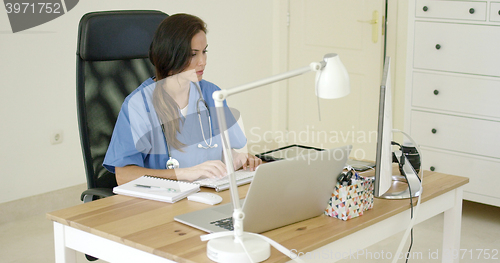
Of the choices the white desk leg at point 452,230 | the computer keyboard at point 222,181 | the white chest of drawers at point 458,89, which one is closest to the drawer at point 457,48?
the white chest of drawers at point 458,89

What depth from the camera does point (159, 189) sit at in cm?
156

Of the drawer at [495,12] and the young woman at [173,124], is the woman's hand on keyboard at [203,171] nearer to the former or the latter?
the young woman at [173,124]

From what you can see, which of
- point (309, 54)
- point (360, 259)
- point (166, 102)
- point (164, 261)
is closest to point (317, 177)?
point (164, 261)

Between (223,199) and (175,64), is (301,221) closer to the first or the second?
(223,199)

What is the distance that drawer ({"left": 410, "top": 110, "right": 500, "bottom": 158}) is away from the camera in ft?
9.36

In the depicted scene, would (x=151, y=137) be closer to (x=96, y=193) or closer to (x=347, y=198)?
(x=96, y=193)

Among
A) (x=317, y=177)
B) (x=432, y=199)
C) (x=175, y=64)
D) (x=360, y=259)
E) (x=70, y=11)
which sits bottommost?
(x=360, y=259)

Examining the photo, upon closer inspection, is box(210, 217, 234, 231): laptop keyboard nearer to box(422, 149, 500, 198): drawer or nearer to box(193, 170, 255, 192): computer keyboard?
box(193, 170, 255, 192): computer keyboard

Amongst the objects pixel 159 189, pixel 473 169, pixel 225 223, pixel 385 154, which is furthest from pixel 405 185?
pixel 473 169

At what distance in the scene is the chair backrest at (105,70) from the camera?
1.85 meters

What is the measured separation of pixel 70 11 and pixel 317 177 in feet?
7.60

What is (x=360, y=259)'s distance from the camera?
8.38 ft

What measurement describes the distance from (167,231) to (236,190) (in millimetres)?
234

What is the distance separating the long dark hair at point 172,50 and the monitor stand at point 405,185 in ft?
2.13
